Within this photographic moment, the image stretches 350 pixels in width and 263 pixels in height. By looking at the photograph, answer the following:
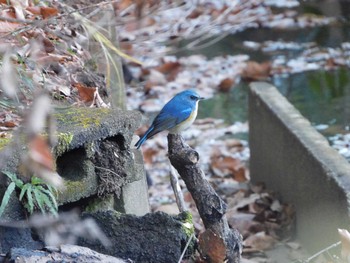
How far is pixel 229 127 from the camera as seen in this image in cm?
697

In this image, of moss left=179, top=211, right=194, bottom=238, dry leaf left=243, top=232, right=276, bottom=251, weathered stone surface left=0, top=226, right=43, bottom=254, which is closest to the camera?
weathered stone surface left=0, top=226, right=43, bottom=254

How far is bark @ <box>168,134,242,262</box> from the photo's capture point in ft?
9.62

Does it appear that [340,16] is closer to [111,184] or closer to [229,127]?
[229,127]

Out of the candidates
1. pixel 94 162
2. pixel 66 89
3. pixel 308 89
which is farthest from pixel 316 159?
pixel 308 89

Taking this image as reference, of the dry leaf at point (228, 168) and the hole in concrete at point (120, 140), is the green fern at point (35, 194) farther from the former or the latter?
the dry leaf at point (228, 168)

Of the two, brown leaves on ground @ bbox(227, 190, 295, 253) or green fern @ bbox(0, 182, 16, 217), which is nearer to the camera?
green fern @ bbox(0, 182, 16, 217)

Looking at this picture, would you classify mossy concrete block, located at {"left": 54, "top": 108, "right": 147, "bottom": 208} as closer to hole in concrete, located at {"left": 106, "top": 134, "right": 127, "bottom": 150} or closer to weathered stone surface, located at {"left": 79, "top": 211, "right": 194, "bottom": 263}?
hole in concrete, located at {"left": 106, "top": 134, "right": 127, "bottom": 150}

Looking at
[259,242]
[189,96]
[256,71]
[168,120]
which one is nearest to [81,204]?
[168,120]

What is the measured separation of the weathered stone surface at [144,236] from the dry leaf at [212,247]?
0.25ft

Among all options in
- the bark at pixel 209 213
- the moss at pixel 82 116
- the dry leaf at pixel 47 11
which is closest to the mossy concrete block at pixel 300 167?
the bark at pixel 209 213

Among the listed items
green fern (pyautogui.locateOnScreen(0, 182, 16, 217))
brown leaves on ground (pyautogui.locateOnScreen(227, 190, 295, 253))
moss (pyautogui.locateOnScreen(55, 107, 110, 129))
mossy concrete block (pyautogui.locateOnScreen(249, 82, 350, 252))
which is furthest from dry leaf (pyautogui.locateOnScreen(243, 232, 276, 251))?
green fern (pyautogui.locateOnScreen(0, 182, 16, 217))

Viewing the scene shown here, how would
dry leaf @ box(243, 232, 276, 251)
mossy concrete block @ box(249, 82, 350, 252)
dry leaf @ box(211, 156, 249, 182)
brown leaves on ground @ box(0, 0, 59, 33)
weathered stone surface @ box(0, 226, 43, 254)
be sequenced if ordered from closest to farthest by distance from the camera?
1. weathered stone surface @ box(0, 226, 43, 254)
2. brown leaves on ground @ box(0, 0, 59, 33)
3. mossy concrete block @ box(249, 82, 350, 252)
4. dry leaf @ box(243, 232, 276, 251)
5. dry leaf @ box(211, 156, 249, 182)

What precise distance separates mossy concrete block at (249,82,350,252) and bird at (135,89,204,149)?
920 millimetres

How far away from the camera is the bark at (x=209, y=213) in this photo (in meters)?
2.93
